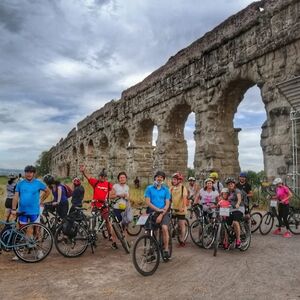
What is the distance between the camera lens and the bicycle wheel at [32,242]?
607 centimetres

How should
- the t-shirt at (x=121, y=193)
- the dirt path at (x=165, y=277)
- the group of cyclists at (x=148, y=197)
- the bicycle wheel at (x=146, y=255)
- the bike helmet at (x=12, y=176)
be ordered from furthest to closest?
the bike helmet at (x=12, y=176)
the t-shirt at (x=121, y=193)
the group of cyclists at (x=148, y=197)
the bicycle wheel at (x=146, y=255)
the dirt path at (x=165, y=277)

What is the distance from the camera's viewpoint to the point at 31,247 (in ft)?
20.2

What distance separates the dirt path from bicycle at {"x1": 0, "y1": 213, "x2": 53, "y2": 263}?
18 centimetres

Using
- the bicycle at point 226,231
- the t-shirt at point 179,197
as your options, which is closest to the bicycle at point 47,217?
the t-shirt at point 179,197

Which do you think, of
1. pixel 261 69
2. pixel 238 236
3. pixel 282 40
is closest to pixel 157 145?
pixel 261 69

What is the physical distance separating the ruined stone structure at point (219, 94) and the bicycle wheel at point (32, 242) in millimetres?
7462

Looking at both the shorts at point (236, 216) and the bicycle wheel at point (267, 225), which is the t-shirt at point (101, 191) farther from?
the bicycle wheel at point (267, 225)

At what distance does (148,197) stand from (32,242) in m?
1.99

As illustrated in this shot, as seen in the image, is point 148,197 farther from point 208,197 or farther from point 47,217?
point 47,217

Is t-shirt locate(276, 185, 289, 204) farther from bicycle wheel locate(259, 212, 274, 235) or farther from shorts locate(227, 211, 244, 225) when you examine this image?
shorts locate(227, 211, 244, 225)

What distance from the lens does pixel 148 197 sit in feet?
20.2

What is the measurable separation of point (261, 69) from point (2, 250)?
29.8 ft

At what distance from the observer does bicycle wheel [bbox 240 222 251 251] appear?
679 centimetres

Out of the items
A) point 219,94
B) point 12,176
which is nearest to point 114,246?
point 12,176
